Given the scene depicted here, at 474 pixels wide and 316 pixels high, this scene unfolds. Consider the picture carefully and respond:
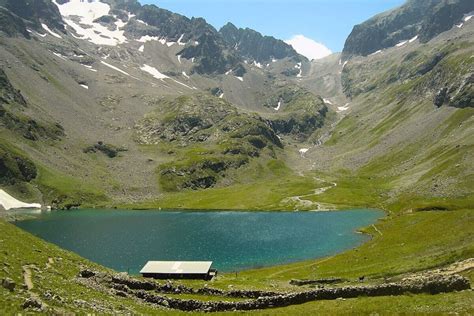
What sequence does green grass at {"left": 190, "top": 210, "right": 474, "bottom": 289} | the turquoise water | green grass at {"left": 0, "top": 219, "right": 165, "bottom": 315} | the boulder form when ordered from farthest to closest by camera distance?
the turquoise water < green grass at {"left": 190, "top": 210, "right": 474, "bottom": 289} < the boulder < green grass at {"left": 0, "top": 219, "right": 165, "bottom": 315}

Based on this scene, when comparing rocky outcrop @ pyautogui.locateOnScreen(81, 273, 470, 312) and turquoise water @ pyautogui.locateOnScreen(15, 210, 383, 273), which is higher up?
turquoise water @ pyautogui.locateOnScreen(15, 210, 383, 273)

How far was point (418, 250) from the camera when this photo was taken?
250 ft

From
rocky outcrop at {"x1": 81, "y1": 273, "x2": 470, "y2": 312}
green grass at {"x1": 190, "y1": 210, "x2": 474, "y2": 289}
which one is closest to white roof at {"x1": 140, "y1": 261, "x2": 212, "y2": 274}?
green grass at {"x1": 190, "y1": 210, "x2": 474, "y2": 289}

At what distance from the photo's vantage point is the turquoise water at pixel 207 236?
107 metres

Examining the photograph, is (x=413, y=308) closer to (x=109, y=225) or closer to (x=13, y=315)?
(x=13, y=315)

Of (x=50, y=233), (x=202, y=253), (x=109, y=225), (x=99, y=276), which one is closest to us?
(x=99, y=276)

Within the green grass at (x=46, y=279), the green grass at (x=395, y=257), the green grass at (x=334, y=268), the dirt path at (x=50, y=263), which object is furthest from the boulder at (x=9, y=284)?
the green grass at (x=395, y=257)

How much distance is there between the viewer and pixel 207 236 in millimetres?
137875

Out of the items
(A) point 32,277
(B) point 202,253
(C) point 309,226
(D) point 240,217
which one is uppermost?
(D) point 240,217

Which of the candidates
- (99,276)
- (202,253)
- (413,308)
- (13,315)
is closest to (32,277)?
(99,276)

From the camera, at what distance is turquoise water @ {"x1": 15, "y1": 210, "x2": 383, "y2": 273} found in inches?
4230

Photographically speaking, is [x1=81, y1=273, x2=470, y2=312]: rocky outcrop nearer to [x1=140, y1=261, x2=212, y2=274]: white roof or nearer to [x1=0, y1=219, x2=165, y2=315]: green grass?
[x1=0, y1=219, x2=165, y2=315]: green grass

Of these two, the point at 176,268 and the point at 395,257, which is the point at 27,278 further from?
the point at 395,257

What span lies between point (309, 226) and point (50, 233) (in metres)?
85.8
